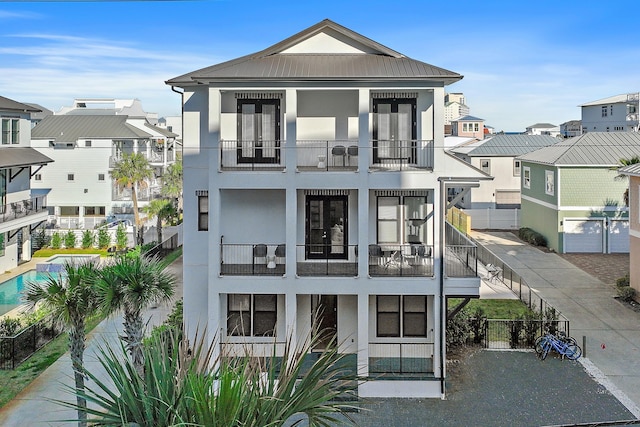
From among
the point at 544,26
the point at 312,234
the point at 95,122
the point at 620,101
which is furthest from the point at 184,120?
the point at 620,101

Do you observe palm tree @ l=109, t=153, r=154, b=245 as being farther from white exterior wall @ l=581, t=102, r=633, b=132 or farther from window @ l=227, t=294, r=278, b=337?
white exterior wall @ l=581, t=102, r=633, b=132

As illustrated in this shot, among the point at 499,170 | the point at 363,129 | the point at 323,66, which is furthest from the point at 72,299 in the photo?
the point at 499,170

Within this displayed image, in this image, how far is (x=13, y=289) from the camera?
44.5 ft

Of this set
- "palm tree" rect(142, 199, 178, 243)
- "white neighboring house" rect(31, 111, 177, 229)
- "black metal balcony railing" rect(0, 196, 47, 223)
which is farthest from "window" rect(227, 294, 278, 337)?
"palm tree" rect(142, 199, 178, 243)

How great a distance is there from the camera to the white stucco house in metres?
15.8

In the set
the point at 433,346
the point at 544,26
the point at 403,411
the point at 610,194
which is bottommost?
the point at 403,411

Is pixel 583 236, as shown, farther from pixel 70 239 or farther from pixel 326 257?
pixel 70 239

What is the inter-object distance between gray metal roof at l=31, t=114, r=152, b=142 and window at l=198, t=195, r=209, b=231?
873 cm

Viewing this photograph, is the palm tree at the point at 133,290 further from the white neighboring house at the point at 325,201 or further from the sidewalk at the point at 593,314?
the sidewalk at the point at 593,314

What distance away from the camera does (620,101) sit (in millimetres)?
20891

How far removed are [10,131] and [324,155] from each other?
9.74 metres

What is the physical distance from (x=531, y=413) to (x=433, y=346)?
64.6 inches

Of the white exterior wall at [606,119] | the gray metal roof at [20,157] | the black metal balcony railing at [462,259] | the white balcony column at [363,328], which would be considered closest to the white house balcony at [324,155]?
the black metal balcony railing at [462,259]

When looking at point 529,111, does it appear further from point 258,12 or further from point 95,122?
point 95,122
